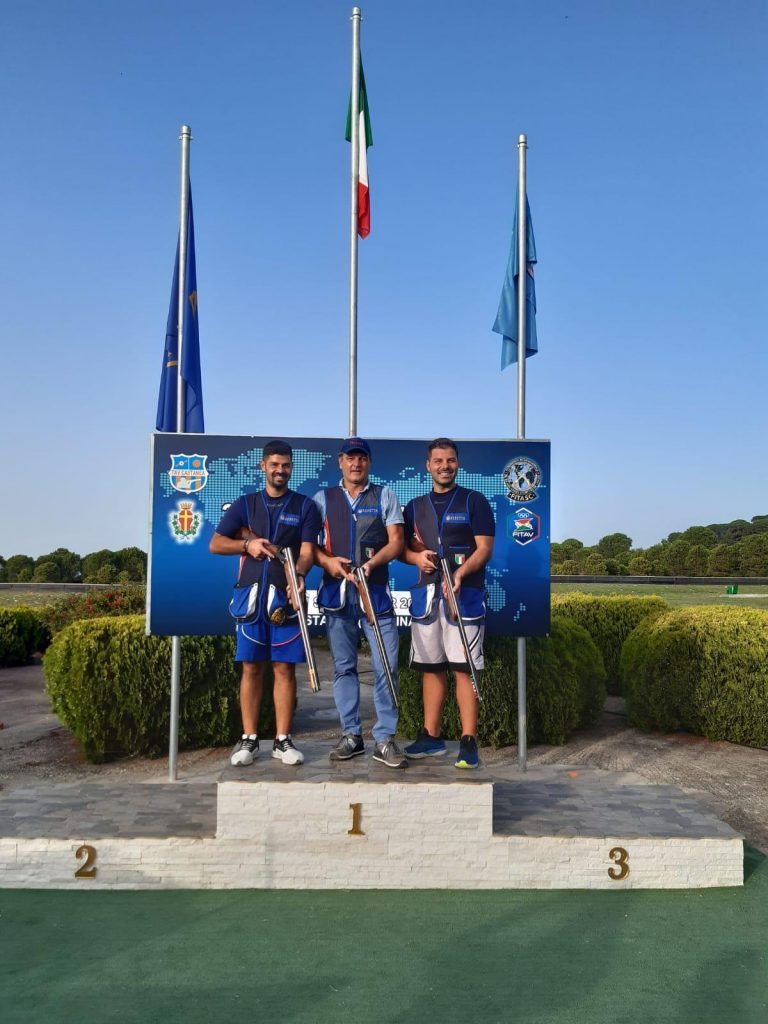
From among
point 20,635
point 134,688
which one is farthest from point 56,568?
point 134,688

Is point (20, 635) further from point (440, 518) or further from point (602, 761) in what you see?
point (440, 518)

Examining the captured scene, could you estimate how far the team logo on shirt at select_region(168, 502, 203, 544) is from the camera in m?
6.46

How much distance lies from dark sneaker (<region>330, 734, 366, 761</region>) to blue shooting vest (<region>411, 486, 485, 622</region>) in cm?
93

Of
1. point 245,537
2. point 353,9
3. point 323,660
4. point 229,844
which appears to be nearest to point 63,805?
point 229,844

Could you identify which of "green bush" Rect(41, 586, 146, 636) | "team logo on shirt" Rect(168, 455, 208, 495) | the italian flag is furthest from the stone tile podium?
"green bush" Rect(41, 586, 146, 636)

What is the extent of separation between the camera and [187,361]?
6.87m

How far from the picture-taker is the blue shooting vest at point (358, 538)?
557 cm

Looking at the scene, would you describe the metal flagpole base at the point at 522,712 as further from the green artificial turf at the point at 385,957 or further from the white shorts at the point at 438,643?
the green artificial turf at the point at 385,957

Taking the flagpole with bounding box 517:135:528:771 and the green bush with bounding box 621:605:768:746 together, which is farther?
the green bush with bounding box 621:605:768:746

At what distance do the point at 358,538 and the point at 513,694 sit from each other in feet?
10.8

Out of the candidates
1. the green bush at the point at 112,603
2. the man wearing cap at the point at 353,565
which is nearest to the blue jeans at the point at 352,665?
the man wearing cap at the point at 353,565

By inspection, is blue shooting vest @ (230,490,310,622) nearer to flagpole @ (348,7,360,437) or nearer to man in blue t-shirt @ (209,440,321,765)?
man in blue t-shirt @ (209,440,321,765)

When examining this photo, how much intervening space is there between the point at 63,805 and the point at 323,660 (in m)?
10.8

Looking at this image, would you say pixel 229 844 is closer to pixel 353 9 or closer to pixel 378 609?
pixel 378 609
